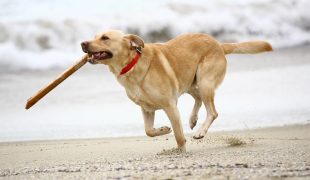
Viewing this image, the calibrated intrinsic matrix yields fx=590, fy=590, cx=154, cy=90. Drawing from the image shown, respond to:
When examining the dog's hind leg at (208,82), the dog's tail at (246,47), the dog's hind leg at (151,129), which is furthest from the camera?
the dog's tail at (246,47)

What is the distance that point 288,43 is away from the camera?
1670cm

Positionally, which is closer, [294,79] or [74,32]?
[294,79]

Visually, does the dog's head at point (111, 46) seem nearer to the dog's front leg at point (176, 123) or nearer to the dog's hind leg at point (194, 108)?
the dog's front leg at point (176, 123)

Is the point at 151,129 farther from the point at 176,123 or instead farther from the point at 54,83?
the point at 54,83

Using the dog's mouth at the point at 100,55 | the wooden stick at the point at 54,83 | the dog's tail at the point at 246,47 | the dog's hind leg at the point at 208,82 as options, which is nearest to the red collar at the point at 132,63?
the dog's mouth at the point at 100,55

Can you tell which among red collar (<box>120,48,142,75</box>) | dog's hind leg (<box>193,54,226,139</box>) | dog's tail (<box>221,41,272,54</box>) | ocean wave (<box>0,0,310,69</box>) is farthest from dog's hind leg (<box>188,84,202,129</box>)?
ocean wave (<box>0,0,310,69</box>)

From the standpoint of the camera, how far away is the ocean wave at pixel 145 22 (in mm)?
16969

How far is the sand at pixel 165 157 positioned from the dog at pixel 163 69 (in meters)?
0.43

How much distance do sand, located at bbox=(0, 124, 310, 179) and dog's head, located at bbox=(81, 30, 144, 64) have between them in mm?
1081

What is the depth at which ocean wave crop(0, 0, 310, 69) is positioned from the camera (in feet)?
55.7

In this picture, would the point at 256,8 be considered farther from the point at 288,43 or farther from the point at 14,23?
the point at 14,23

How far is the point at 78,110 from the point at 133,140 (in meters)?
2.70

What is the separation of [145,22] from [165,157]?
13.2m

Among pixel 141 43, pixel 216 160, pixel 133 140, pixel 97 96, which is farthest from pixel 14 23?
pixel 216 160
